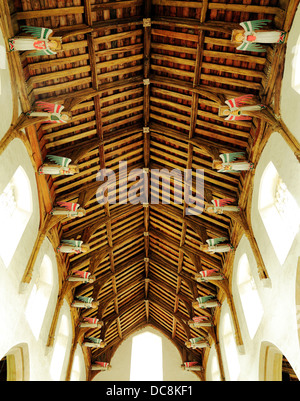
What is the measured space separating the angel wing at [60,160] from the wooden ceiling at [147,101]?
1.14ft

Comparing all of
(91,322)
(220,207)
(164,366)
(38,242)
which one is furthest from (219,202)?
(164,366)

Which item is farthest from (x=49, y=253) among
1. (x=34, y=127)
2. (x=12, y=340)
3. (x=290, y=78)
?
(x=290, y=78)

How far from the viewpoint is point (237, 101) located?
33.0ft

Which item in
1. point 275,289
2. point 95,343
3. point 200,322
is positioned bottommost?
point 275,289

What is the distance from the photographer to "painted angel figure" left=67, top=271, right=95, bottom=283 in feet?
49.8

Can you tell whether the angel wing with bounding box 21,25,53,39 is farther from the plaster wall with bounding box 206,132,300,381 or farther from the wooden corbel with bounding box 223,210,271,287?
the wooden corbel with bounding box 223,210,271,287

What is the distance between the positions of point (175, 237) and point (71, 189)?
6.09 metres

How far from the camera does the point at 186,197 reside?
1508cm

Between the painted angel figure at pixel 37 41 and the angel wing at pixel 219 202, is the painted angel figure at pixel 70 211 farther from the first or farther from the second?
the painted angel figure at pixel 37 41

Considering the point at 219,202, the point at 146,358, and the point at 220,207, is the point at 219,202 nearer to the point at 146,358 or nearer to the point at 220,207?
the point at 220,207

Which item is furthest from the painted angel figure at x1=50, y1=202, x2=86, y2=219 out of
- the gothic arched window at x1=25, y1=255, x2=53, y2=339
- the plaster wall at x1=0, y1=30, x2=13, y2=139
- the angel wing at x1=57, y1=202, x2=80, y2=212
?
the plaster wall at x1=0, y1=30, x2=13, y2=139

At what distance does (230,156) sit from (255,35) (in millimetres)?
3938

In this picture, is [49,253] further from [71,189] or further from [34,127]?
[34,127]

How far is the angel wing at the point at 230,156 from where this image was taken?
1135 centimetres
